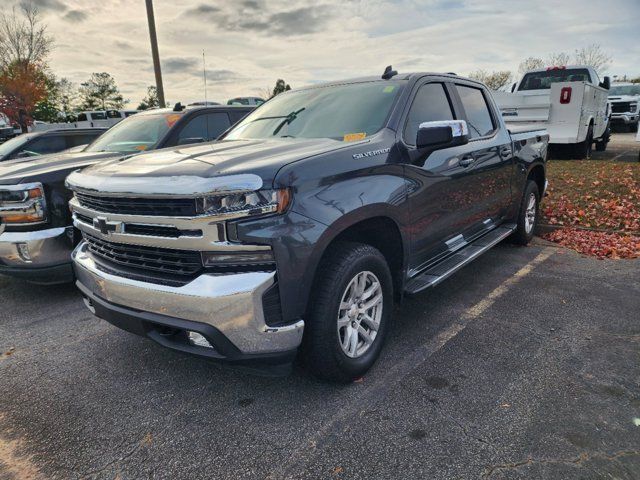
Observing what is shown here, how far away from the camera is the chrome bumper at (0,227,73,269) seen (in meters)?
4.09

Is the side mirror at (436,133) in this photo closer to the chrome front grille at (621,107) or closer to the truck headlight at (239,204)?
the truck headlight at (239,204)

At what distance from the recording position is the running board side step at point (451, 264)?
336cm

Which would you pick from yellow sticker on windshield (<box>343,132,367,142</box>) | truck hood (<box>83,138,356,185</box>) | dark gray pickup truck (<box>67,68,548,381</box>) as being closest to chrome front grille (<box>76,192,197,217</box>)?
dark gray pickup truck (<box>67,68,548,381</box>)

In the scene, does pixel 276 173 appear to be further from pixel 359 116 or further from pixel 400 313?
pixel 400 313

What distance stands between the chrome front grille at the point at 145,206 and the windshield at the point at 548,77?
12.5 metres

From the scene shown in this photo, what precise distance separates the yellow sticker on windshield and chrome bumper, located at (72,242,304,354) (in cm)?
124

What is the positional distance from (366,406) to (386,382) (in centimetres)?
29

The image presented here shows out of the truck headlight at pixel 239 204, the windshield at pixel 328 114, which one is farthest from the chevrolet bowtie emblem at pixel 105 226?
the windshield at pixel 328 114

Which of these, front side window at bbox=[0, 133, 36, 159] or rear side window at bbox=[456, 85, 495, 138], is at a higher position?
rear side window at bbox=[456, 85, 495, 138]

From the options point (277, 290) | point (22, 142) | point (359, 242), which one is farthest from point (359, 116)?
point (22, 142)

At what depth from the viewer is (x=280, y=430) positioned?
98.4 inches

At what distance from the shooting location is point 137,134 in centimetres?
572

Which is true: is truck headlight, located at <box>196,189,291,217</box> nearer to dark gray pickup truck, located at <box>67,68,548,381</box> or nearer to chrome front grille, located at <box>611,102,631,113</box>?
dark gray pickup truck, located at <box>67,68,548,381</box>

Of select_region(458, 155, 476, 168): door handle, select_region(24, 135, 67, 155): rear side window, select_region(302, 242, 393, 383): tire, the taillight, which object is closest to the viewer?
select_region(302, 242, 393, 383): tire
